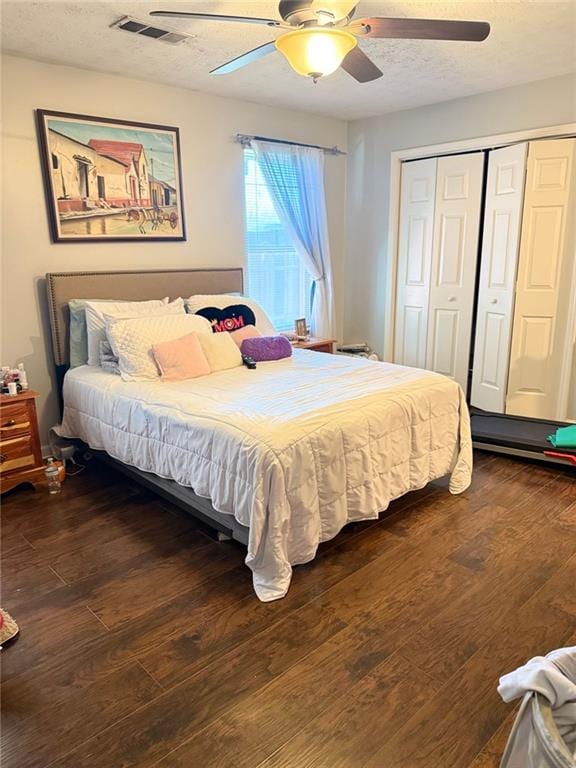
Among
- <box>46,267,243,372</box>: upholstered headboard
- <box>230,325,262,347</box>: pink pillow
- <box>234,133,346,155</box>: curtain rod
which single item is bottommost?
<box>230,325,262,347</box>: pink pillow

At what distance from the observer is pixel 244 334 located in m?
3.70

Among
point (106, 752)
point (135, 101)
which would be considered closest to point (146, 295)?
point (135, 101)

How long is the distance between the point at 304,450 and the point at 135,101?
291 centimetres

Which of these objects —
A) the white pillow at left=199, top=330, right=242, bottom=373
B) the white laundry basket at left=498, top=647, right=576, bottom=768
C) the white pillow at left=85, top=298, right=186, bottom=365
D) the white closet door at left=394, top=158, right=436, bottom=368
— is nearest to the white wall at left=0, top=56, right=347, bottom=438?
the white pillow at left=85, top=298, right=186, bottom=365

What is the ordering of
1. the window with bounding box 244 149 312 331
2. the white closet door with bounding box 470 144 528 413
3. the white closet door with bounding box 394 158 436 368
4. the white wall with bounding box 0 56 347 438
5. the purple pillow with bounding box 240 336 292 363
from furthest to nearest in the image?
the white closet door with bounding box 394 158 436 368 < the window with bounding box 244 149 312 331 < the white closet door with bounding box 470 144 528 413 < the purple pillow with bounding box 240 336 292 363 < the white wall with bounding box 0 56 347 438

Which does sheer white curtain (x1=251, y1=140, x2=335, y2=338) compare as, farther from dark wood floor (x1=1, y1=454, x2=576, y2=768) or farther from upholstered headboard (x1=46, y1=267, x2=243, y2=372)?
dark wood floor (x1=1, y1=454, x2=576, y2=768)

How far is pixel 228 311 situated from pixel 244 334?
0.82 feet

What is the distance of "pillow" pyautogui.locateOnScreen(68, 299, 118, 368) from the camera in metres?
3.41

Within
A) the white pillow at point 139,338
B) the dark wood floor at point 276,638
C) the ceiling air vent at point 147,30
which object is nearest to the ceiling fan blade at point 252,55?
the ceiling air vent at point 147,30

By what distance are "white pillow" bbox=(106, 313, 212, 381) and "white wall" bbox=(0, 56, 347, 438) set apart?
0.62 metres

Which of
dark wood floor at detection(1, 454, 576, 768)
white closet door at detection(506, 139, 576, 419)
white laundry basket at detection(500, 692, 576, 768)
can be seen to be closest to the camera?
white laundry basket at detection(500, 692, 576, 768)

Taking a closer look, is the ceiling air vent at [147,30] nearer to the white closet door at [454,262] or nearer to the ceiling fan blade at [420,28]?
the ceiling fan blade at [420,28]

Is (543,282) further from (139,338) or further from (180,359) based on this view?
(139,338)

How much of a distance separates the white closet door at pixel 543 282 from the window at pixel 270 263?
1939 mm
